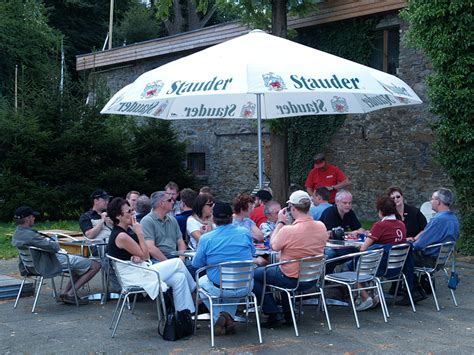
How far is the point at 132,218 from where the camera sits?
714 cm

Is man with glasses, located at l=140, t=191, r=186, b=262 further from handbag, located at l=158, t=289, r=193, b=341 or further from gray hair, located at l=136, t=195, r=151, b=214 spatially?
gray hair, located at l=136, t=195, r=151, b=214

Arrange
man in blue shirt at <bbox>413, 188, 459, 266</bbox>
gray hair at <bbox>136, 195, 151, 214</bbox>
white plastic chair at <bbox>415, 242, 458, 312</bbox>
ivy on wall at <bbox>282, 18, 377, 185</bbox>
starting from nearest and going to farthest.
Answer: white plastic chair at <bbox>415, 242, 458, 312</bbox>, man in blue shirt at <bbox>413, 188, 459, 266</bbox>, gray hair at <bbox>136, 195, 151, 214</bbox>, ivy on wall at <bbox>282, 18, 377, 185</bbox>

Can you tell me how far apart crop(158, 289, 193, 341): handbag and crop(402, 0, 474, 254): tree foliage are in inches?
267

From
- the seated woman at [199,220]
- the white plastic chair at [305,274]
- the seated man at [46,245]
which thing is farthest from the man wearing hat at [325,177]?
the white plastic chair at [305,274]

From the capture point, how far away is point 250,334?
6730 mm

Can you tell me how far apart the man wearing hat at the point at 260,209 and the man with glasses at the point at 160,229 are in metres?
1.44

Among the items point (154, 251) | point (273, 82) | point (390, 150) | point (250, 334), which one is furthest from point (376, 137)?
point (250, 334)

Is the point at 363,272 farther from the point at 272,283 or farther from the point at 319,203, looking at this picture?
the point at 319,203

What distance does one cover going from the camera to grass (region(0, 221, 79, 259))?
41.4 feet

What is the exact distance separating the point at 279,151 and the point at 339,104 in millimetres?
6580

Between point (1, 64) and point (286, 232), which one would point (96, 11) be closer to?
point (1, 64)

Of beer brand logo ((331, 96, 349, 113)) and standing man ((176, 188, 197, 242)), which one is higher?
beer brand logo ((331, 96, 349, 113))

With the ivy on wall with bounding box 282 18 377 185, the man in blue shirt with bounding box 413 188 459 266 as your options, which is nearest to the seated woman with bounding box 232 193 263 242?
the man in blue shirt with bounding box 413 188 459 266

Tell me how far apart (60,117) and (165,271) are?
40.8 feet
